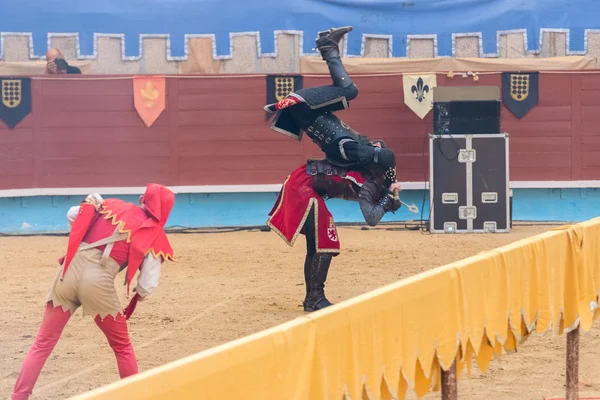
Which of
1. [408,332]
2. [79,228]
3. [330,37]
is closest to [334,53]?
[330,37]

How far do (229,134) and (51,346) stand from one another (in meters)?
8.76

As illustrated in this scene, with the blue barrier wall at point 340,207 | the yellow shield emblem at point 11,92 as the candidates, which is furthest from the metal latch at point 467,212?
the yellow shield emblem at point 11,92

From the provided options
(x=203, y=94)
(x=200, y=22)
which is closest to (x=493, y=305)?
(x=203, y=94)

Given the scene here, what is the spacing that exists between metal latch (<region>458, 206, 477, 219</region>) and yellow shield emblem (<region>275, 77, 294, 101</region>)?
2.64 meters

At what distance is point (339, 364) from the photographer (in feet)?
11.0

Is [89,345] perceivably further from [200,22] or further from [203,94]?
[200,22]

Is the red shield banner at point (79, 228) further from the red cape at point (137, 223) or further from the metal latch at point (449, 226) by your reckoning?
the metal latch at point (449, 226)

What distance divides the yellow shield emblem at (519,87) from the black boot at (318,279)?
21.6 feet

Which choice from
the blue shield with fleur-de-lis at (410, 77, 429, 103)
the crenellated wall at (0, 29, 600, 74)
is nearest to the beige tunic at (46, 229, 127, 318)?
the blue shield with fleur-de-lis at (410, 77, 429, 103)

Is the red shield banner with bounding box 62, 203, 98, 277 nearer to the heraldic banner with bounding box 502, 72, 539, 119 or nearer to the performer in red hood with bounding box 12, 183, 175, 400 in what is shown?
the performer in red hood with bounding box 12, 183, 175, 400

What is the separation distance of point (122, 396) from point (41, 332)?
291cm

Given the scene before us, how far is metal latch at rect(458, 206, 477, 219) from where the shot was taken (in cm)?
1289

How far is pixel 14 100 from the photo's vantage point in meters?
13.4

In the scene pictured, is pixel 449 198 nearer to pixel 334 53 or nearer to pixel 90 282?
pixel 334 53
